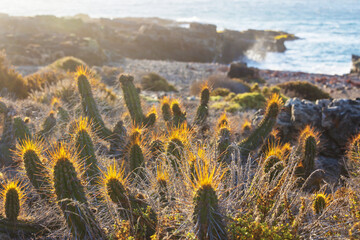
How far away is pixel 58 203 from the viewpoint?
92.3 inches

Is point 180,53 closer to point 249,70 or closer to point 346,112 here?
point 249,70

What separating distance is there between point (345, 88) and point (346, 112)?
13.8m

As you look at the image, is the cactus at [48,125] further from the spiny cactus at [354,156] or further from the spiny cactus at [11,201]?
the spiny cactus at [354,156]

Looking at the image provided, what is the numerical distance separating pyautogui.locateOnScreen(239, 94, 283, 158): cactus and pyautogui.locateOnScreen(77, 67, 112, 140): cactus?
2.31m

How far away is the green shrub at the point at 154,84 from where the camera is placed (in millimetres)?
14641

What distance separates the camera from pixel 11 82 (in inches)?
340

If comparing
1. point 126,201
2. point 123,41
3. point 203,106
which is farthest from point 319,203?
point 123,41

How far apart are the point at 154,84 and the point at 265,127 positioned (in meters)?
10.9

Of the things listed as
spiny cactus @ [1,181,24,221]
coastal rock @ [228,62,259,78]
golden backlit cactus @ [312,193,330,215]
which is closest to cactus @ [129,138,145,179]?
spiny cactus @ [1,181,24,221]

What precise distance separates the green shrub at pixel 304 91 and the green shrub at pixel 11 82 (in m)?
10.7

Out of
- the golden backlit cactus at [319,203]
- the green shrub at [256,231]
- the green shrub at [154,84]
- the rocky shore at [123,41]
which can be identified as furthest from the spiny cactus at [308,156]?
the rocky shore at [123,41]

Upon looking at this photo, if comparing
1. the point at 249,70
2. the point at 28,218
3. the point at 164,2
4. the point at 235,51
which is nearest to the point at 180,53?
the point at 235,51

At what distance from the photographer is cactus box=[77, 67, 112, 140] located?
4828 mm

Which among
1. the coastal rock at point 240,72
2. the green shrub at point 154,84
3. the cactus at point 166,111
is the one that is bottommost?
the green shrub at point 154,84
